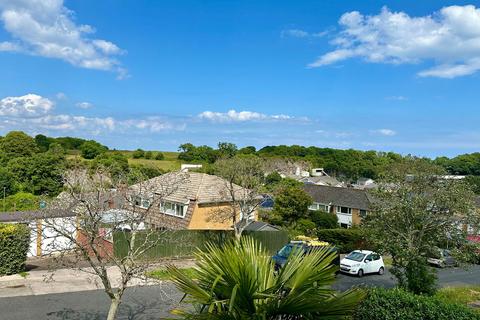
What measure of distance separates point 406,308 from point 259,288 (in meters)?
6.60

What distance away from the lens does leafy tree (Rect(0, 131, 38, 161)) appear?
A: 60853 mm

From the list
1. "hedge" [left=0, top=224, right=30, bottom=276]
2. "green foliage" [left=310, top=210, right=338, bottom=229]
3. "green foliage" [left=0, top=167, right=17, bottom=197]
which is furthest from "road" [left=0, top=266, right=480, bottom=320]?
"green foliage" [left=0, top=167, right=17, bottom=197]

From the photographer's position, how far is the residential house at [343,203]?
51781mm

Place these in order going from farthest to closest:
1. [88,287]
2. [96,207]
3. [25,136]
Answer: [25,136] < [88,287] < [96,207]

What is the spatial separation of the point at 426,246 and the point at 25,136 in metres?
61.9

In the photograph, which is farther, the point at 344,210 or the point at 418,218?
the point at 344,210

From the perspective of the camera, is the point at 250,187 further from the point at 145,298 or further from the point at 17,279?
the point at 17,279

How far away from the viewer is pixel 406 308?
11125 millimetres

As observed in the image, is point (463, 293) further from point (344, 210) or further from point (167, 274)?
point (344, 210)

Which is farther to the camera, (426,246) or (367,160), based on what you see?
(367,160)

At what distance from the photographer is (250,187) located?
29234 millimetres

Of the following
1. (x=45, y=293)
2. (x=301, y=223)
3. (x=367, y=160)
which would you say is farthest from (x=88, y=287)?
(x=367, y=160)

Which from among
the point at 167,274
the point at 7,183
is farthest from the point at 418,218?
the point at 7,183

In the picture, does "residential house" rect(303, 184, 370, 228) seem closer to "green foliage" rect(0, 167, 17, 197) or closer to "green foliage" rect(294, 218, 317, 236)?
"green foliage" rect(294, 218, 317, 236)
